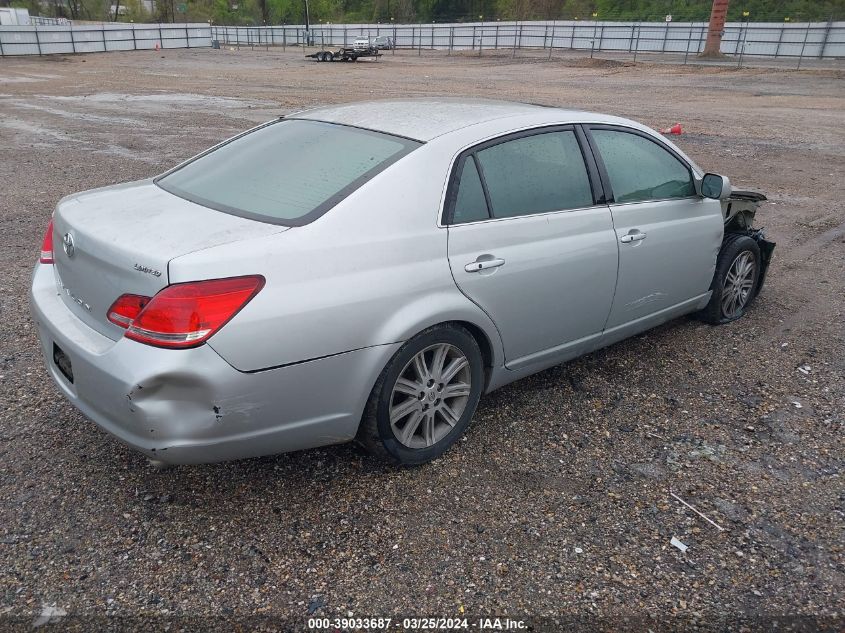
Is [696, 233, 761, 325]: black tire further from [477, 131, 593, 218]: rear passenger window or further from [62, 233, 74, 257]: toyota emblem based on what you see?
[62, 233, 74, 257]: toyota emblem

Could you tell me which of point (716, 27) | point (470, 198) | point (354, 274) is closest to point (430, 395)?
point (354, 274)

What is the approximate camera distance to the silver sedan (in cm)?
260

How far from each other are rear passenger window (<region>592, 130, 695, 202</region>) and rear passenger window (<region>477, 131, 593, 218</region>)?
0.25 metres

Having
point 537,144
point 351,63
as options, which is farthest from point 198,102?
point 351,63

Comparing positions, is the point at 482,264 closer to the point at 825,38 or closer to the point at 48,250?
the point at 48,250

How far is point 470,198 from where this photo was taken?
330 cm

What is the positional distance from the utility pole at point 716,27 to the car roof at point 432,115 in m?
43.8

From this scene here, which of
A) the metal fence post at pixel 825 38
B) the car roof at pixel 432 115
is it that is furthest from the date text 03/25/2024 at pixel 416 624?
the metal fence post at pixel 825 38

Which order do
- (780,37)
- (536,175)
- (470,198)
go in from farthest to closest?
(780,37) → (536,175) → (470,198)

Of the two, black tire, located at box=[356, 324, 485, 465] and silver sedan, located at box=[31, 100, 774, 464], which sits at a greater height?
silver sedan, located at box=[31, 100, 774, 464]

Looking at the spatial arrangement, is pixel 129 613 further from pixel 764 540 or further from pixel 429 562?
pixel 764 540

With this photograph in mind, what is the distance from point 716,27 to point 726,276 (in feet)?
142

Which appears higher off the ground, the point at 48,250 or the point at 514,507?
the point at 48,250

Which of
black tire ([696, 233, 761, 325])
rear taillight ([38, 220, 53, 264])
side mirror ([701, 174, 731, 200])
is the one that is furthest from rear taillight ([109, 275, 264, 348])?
black tire ([696, 233, 761, 325])
